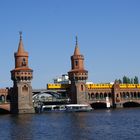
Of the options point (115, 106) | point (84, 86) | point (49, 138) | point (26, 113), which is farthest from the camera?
point (115, 106)

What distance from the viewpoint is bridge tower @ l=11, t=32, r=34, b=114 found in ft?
367

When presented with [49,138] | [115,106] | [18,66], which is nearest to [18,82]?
[18,66]

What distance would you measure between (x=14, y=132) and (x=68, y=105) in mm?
54106

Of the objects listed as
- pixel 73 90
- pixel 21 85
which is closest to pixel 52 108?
pixel 73 90

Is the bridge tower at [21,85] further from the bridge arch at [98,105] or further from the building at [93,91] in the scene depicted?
the bridge arch at [98,105]

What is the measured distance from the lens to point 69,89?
12650cm

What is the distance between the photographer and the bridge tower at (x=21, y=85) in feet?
367

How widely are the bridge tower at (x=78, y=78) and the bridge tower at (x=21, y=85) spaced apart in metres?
13.6

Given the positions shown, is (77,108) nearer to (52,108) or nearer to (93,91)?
(52,108)

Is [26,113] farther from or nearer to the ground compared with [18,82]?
nearer to the ground

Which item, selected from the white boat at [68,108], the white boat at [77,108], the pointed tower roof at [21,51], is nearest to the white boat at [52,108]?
the white boat at [68,108]

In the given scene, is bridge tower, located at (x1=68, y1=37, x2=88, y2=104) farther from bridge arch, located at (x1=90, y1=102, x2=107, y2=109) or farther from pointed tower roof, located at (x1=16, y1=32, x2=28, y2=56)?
pointed tower roof, located at (x1=16, y1=32, x2=28, y2=56)

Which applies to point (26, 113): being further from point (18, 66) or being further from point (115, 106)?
point (115, 106)

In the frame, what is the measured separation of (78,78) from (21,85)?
54.8 feet
